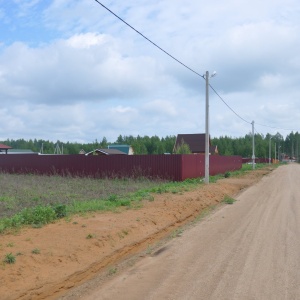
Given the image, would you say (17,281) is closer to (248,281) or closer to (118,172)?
(248,281)

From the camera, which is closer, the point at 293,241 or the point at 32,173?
the point at 293,241

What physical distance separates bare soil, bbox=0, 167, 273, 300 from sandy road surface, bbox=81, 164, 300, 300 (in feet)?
1.77

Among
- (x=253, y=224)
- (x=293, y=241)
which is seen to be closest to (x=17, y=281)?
(x=293, y=241)

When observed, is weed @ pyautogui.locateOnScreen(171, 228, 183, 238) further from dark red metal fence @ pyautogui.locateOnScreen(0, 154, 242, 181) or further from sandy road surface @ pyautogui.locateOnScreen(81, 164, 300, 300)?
dark red metal fence @ pyautogui.locateOnScreen(0, 154, 242, 181)

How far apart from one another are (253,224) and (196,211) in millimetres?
4025

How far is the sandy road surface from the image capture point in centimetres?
614

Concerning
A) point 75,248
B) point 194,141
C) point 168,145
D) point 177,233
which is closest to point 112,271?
point 75,248

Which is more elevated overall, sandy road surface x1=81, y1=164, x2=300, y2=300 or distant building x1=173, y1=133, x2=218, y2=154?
distant building x1=173, y1=133, x2=218, y2=154

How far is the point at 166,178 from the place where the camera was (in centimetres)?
2914

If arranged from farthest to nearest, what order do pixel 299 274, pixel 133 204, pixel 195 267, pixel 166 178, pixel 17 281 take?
pixel 166 178, pixel 133 204, pixel 195 267, pixel 299 274, pixel 17 281

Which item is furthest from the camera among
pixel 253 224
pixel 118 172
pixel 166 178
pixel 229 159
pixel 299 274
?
pixel 229 159

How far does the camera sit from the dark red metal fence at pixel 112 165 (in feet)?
95.5

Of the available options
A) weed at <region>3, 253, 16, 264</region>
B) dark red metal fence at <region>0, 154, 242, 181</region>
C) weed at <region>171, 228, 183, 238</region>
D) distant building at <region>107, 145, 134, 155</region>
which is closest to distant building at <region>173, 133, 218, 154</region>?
distant building at <region>107, 145, 134, 155</region>

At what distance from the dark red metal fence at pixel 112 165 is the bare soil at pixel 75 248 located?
48.5ft
